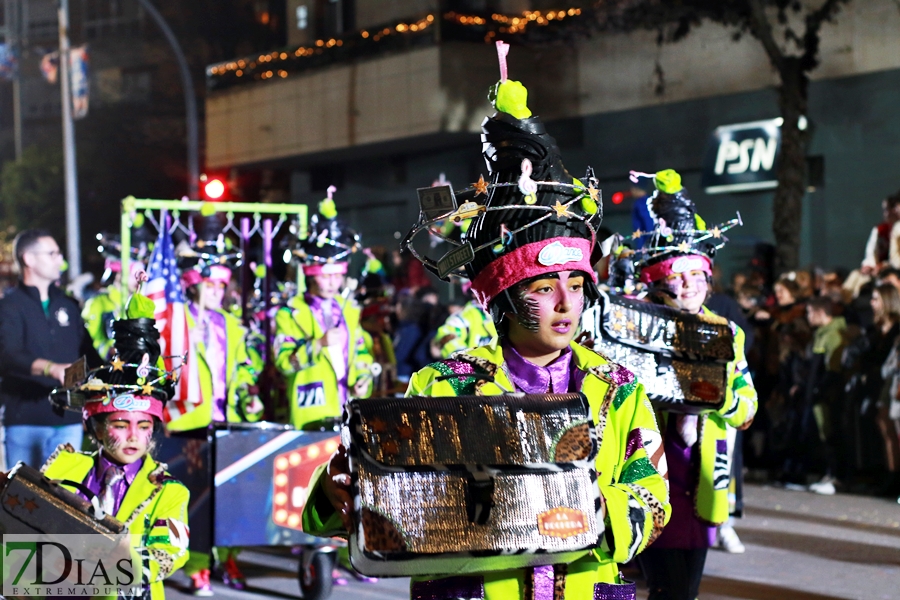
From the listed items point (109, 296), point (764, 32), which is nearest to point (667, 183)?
point (109, 296)

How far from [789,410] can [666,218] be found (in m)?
6.85

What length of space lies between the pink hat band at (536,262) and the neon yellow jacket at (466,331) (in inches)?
233

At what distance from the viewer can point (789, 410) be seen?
12.5 m

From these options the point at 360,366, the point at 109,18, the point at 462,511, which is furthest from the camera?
the point at 109,18

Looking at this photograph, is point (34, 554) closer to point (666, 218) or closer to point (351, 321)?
point (666, 218)

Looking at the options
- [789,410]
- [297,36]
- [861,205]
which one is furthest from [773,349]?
[297,36]

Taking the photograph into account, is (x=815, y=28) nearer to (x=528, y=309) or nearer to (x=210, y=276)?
(x=210, y=276)

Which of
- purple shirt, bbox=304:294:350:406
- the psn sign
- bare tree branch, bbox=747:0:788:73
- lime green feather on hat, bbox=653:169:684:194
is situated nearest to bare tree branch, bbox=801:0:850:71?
bare tree branch, bbox=747:0:788:73

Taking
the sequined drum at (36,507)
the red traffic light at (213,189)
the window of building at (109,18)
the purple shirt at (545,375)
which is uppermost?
the window of building at (109,18)

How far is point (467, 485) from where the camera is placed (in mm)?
2703

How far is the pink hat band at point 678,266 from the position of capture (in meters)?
6.04

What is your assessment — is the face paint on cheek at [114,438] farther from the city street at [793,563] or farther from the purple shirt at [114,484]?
the city street at [793,563]

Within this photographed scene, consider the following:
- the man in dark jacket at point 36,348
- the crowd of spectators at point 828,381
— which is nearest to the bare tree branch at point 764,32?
the crowd of spectators at point 828,381

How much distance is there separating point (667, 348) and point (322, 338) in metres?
3.88
